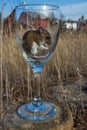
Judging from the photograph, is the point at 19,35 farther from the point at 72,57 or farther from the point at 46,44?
the point at 72,57

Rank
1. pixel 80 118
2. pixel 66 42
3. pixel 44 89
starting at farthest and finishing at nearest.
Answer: pixel 66 42, pixel 44 89, pixel 80 118

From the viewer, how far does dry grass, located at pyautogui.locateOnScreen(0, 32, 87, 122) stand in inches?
106

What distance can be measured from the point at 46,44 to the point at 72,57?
2338 millimetres

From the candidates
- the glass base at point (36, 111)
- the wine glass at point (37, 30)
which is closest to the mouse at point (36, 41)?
the wine glass at point (37, 30)

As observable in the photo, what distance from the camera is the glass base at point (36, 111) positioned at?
3.45 ft

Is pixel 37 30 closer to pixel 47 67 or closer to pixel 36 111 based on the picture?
pixel 36 111

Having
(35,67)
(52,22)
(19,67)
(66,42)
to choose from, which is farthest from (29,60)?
(66,42)

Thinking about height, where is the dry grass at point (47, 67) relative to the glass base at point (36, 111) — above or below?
below

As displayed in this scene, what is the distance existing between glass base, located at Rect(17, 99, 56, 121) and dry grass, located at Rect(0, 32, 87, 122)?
4.29 ft

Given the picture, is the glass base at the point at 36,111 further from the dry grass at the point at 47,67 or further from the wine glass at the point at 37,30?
the dry grass at the point at 47,67

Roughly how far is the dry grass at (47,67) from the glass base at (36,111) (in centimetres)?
131

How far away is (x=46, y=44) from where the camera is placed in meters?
1.00

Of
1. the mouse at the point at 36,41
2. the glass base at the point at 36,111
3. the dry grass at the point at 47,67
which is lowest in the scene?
the dry grass at the point at 47,67

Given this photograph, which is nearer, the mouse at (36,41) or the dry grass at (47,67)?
the mouse at (36,41)
